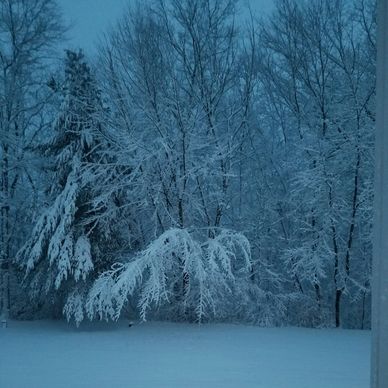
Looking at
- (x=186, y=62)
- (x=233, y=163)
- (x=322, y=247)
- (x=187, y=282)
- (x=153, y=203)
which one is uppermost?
(x=186, y=62)

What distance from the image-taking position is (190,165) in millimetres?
10188

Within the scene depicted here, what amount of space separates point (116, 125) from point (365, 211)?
6081 millimetres

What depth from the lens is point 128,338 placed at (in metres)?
8.05

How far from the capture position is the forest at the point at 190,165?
9.38 metres

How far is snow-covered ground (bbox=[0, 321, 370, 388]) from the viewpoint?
503 cm

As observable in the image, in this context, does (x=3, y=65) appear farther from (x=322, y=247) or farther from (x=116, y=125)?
(x=322, y=247)

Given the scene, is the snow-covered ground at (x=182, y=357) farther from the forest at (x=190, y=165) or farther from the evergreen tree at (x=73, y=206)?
the evergreen tree at (x=73, y=206)

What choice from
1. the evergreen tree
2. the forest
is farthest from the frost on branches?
the evergreen tree

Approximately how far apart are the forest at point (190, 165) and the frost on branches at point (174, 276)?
0.15 feet

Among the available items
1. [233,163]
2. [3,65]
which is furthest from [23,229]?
[233,163]

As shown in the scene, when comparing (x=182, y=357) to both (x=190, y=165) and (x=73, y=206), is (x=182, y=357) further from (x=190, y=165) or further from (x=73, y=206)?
(x=190, y=165)

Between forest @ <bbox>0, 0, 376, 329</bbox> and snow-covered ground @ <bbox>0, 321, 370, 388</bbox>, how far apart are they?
0.74 m

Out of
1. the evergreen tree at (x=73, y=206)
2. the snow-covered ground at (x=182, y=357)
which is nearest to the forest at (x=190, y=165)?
the evergreen tree at (x=73, y=206)

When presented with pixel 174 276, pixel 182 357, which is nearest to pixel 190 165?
pixel 174 276
